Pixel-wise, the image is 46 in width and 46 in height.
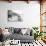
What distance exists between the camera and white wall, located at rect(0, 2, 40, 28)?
15.0 feet

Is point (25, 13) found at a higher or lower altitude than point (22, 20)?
higher

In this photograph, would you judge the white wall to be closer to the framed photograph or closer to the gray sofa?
the framed photograph

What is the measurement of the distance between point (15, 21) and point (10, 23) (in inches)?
8.3

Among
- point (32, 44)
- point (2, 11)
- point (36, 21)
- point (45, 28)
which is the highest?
point (2, 11)

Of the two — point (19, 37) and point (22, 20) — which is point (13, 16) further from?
point (19, 37)

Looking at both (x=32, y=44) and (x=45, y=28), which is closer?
(x=32, y=44)

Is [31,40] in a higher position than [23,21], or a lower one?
lower

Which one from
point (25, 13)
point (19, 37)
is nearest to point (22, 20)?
point (25, 13)

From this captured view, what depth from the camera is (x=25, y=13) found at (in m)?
4.57

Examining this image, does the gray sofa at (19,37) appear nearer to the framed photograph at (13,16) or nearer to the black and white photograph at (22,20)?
the black and white photograph at (22,20)

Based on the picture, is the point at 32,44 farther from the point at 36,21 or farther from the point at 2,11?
the point at 2,11

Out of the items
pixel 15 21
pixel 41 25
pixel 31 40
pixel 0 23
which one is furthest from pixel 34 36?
pixel 0 23

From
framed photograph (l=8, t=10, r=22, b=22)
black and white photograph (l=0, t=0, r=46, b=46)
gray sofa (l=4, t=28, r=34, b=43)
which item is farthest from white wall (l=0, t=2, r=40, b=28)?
gray sofa (l=4, t=28, r=34, b=43)

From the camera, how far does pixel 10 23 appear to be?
4574 millimetres
